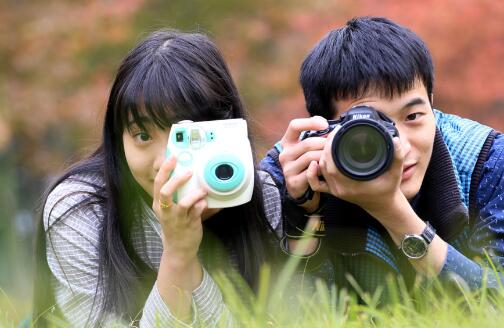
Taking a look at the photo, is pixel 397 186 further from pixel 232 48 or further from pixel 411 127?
pixel 232 48

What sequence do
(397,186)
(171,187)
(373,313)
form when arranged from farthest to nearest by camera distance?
1. (397,186)
2. (171,187)
3. (373,313)

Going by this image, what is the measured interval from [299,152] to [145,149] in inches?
13.1

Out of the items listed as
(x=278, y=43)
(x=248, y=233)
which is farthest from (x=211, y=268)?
(x=278, y=43)

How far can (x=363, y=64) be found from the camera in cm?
197

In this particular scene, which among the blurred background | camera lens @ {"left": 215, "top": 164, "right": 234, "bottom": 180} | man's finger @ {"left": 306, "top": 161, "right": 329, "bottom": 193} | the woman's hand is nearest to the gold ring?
the woman's hand

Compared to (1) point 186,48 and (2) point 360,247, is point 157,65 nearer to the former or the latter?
(1) point 186,48

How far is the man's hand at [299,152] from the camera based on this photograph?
185 cm

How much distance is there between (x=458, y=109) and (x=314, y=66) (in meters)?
2.41

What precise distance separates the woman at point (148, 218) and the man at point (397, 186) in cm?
12

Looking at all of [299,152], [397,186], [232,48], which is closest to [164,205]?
[299,152]

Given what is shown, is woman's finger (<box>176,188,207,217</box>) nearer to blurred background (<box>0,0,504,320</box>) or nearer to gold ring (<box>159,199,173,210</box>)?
gold ring (<box>159,199,173,210</box>)

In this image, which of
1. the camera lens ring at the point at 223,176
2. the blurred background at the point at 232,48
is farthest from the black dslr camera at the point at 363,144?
the blurred background at the point at 232,48

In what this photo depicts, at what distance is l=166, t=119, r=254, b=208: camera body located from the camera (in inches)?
66.4

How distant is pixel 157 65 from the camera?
187 cm
